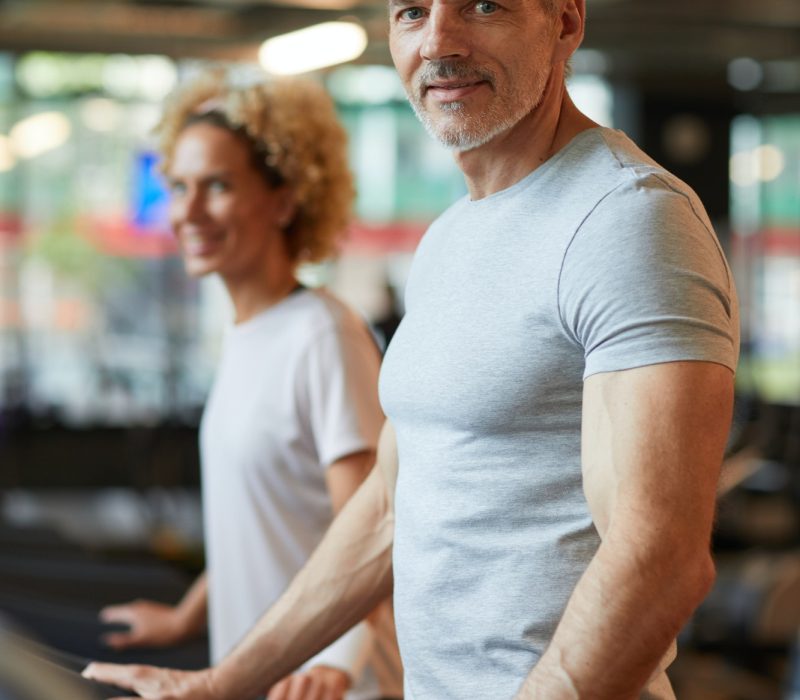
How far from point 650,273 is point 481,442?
232 millimetres

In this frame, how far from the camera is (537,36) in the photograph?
1.18m

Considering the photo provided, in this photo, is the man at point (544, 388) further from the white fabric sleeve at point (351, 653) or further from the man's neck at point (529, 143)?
the white fabric sleeve at point (351, 653)

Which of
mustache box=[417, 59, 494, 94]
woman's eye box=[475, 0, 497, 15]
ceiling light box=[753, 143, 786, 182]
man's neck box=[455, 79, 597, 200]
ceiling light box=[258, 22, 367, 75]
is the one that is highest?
ceiling light box=[258, 22, 367, 75]

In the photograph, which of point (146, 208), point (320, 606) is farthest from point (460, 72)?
point (146, 208)

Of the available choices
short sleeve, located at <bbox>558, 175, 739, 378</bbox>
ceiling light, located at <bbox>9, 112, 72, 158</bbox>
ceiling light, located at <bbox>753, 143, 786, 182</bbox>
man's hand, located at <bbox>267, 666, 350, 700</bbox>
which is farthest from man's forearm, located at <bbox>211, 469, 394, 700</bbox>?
ceiling light, located at <bbox>753, 143, 786, 182</bbox>

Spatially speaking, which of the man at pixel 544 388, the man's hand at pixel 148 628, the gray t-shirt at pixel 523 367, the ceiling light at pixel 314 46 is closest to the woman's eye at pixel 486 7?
the man at pixel 544 388

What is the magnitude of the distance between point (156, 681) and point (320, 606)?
199 millimetres

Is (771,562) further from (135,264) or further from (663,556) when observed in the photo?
(135,264)

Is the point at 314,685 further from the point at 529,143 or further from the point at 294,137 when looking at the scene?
the point at 294,137

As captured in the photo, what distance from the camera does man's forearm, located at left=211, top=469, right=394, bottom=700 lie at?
1.46m

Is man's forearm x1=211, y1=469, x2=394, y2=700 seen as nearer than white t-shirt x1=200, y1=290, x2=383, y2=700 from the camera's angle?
Yes

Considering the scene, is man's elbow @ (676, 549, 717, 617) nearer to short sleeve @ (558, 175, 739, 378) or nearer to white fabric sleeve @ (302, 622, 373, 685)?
short sleeve @ (558, 175, 739, 378)

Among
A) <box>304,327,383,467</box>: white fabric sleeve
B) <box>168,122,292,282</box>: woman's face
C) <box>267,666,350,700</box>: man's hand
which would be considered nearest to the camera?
<box>267,666,350,700</box>: man's hand

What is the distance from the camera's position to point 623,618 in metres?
0.99
